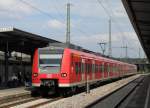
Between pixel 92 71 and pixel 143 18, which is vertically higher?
pixel 143 18

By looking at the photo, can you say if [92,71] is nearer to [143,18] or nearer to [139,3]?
[143,18]

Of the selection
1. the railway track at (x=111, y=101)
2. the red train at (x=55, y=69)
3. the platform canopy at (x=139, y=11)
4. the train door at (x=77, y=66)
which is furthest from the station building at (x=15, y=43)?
the railway track at (x=111, y=101)

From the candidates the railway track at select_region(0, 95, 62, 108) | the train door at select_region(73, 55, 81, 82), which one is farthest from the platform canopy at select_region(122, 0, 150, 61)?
the railway track at select_region(0, 95, 62, 108)

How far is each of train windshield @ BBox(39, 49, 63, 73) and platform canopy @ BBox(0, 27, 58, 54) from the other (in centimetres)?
598

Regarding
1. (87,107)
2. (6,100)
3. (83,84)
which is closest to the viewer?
(87,107)

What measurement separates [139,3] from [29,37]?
1318 cm

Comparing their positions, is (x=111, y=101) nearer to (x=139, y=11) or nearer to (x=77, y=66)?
(x=77, y=66)

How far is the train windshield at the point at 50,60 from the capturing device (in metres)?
24.6

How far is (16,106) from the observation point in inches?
759

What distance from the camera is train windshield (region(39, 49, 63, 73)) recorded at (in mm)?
24641

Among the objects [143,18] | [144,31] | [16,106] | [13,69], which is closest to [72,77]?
[16,106]

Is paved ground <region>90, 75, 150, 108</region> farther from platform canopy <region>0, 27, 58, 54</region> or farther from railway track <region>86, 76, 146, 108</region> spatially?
platform canopy <region>0, 27, 58, 54</region>

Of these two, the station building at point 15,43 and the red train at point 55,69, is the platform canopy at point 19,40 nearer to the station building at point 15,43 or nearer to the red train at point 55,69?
the station building at point 15,43

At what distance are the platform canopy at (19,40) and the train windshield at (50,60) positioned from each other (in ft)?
19.6
